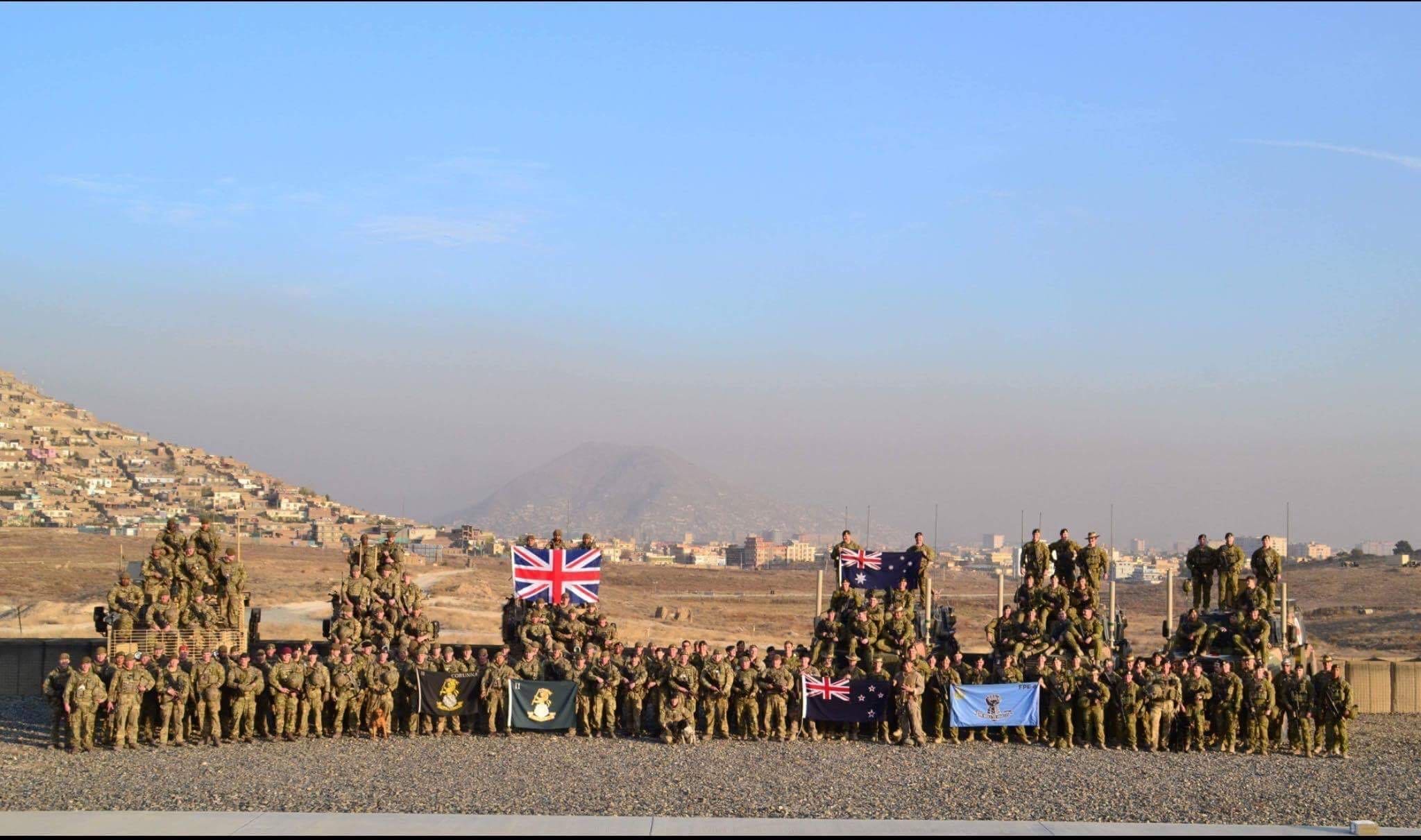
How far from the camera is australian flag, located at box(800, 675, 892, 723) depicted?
72.2 ft

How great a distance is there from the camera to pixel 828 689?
22.0 m

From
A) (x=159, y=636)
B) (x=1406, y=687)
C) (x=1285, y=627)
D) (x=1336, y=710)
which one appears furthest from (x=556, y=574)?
(x=1406, y=687)

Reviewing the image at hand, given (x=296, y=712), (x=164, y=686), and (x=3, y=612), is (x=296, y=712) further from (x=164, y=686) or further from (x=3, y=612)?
(x=3, y=612)

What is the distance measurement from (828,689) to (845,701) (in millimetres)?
313

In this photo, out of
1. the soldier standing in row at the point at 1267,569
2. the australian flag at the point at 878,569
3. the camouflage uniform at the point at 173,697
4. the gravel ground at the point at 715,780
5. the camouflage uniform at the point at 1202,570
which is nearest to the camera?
the gravel ground at the point at 715,780

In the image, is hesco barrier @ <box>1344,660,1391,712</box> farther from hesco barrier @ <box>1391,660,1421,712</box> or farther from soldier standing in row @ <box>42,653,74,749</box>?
soldier standing in row @ <box>42,653,74,749</box>

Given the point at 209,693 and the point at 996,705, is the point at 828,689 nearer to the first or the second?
the point at 996,705

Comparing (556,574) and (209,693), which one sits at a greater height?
(556,574)

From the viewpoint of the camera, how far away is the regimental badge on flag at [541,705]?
2189cm

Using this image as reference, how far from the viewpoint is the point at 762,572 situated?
106188 millimetres

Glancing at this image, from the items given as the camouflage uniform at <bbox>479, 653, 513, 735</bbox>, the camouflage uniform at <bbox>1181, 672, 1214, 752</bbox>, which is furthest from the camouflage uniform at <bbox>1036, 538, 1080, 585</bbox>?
the camouflage uniform at <bbox>479, 653, 513, 735</bbox>

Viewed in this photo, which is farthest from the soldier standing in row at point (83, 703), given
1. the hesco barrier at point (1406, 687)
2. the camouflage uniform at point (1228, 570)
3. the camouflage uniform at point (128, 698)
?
the hesco barrier at point (1406, 687)

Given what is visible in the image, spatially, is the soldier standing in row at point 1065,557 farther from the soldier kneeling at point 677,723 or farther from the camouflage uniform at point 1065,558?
the soldier kneeling at point 677,723

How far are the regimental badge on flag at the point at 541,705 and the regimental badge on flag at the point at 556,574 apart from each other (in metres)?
3.44
